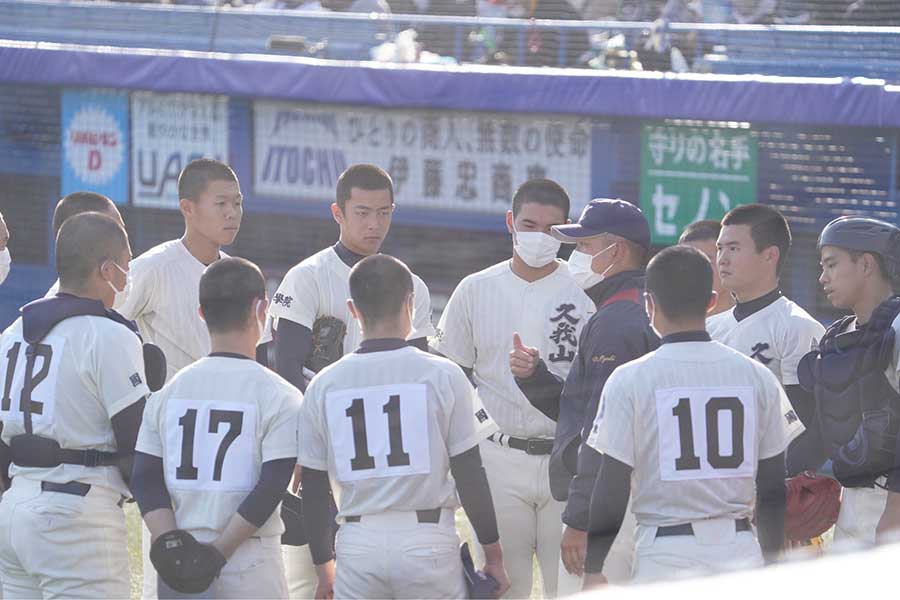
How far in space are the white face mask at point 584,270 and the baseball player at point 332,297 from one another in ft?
1.88

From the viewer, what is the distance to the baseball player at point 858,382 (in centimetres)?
412

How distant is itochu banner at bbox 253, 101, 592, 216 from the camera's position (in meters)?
10.2

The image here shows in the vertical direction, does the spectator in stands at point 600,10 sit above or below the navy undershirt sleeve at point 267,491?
above

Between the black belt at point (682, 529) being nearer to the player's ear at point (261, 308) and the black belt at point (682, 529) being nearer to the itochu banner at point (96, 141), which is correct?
the player's ear at point (261, 308)

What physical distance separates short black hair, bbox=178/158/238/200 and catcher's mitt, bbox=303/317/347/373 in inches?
30.3

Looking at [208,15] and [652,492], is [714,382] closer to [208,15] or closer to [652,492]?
[652,492]

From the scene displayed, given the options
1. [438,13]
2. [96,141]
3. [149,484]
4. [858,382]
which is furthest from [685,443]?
[438,13]

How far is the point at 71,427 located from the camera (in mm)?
3828

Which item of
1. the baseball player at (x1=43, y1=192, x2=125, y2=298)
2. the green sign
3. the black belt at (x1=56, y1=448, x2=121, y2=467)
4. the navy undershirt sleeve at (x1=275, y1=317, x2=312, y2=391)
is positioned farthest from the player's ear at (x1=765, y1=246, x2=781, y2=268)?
the green sign

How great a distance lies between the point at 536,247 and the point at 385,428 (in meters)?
1.41

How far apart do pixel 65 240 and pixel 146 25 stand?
32.5 ft

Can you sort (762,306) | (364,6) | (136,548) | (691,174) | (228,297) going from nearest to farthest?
1. (228,297)
2. (762,306)
3. (136,548)
4. (691,174)
5. (364,6)

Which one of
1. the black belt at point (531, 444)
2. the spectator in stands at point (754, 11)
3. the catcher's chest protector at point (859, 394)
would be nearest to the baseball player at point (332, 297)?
the black belt at point (531, 444)

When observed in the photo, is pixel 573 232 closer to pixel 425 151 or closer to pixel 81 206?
pixel 81 206
